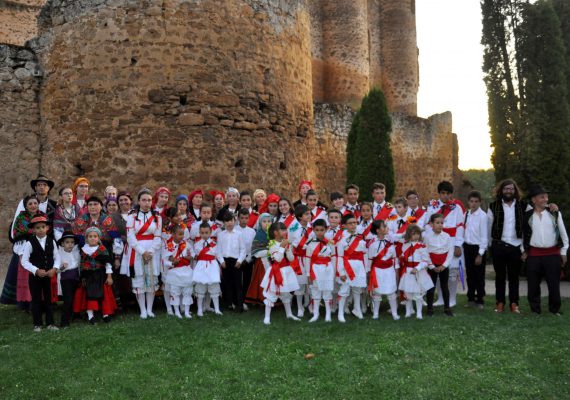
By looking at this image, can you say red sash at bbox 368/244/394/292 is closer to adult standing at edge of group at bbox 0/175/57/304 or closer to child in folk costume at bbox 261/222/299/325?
child in folk costume at bbox 261/222/299/325

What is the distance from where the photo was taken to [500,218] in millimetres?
7305

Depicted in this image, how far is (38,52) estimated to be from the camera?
9.20m

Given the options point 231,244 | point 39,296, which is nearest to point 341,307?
Result: point 231,244

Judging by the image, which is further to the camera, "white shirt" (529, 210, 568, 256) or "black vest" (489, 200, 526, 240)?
"black vest" (489, 200, 526, 240)

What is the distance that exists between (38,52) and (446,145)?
59.3ft

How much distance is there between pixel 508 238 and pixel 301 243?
292cm

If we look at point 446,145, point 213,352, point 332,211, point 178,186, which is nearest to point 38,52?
point 178,186

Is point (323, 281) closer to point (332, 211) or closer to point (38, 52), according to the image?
point (332, 211)

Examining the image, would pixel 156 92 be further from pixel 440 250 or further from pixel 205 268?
pixel 440 250

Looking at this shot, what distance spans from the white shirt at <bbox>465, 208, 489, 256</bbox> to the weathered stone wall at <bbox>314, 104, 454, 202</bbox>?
9102 mm

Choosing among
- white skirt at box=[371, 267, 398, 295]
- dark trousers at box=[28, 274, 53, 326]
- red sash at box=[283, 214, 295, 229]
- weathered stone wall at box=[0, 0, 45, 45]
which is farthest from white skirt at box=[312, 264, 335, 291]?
weathered stone wall at box=[0, 0, 45, 45]

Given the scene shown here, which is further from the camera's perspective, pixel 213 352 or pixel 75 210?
pixel 75 210

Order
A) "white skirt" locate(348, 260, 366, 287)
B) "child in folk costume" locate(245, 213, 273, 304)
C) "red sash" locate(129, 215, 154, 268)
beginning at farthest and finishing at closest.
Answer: "child in folk costume" locate(245, 213, 273, 304), "red sash" locate(129, 215, 154, 268), "white skirt" locate(348, 260, 366, 287)

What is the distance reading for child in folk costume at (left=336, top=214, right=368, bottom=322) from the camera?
6.70 meters
